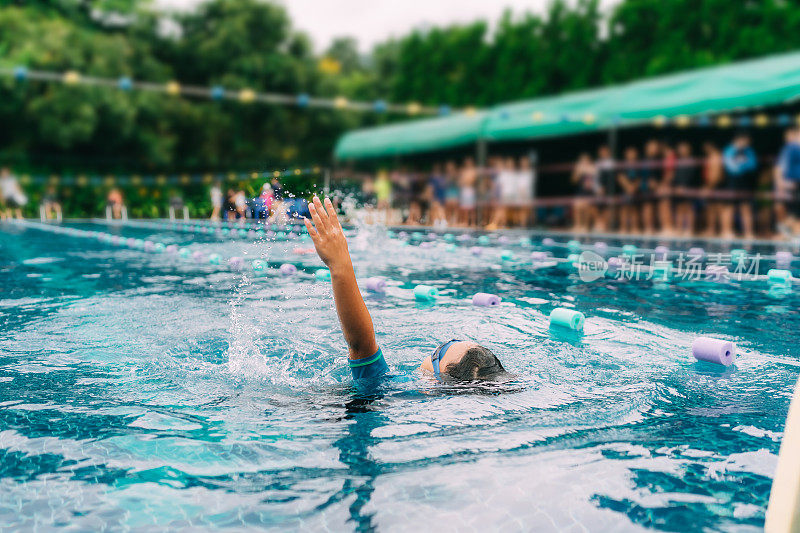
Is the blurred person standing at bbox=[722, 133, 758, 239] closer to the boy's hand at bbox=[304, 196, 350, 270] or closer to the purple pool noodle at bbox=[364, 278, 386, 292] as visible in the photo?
the purple pool noodle at bbox=[364, 278, 386, 292]

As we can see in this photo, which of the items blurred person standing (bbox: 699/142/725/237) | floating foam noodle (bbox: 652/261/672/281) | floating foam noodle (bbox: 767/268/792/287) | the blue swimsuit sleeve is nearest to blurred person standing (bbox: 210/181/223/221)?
blurred person standing (bbox: 699/142/725/237)

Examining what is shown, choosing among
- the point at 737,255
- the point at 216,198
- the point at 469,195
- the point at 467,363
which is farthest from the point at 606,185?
the point at 467,363

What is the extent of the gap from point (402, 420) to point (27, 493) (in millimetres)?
1422

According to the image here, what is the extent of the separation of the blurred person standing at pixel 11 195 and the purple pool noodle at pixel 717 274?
773 inches

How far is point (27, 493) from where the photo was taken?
227cm

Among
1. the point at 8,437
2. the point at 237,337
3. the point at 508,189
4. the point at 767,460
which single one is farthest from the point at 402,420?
the point at 508,189

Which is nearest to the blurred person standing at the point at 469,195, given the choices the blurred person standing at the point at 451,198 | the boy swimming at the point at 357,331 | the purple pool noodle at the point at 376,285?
the blurred person standing at the point at 451,198

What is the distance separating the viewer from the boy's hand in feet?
9.16

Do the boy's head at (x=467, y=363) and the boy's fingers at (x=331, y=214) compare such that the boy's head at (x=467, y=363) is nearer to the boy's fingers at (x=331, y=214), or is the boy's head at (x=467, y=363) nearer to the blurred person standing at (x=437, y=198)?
the boy's fingers at (x=331, y=214)

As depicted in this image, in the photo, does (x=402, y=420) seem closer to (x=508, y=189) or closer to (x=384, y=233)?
(x=384, y=233)

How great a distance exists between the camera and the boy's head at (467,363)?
3398 mm

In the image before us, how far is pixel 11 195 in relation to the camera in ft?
67.7

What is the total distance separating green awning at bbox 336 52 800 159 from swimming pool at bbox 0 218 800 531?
6346 mm

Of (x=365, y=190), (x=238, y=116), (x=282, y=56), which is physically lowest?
(x=365, y=190)
